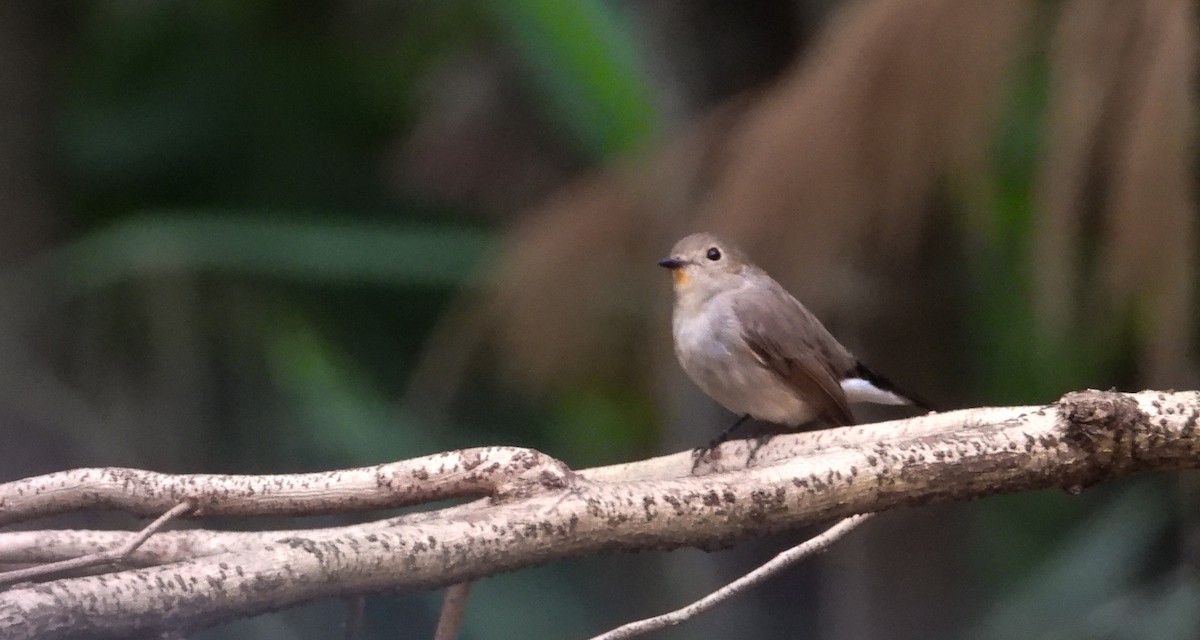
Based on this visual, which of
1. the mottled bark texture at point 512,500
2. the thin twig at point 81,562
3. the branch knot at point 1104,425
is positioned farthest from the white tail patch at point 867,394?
the thin twig at point 81,562

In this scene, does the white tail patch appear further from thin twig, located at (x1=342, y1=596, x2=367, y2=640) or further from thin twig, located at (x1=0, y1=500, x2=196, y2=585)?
thin twig, located at (x1=0, y1=500, x2=196, y2=585)

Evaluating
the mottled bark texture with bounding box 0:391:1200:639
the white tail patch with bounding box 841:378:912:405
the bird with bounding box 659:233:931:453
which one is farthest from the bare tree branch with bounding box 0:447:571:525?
the white tail patch with bounding box 841:378:912:405

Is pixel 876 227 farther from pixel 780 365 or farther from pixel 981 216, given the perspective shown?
pixel 780 365

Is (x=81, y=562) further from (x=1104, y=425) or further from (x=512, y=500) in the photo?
(x=1104, y=425)

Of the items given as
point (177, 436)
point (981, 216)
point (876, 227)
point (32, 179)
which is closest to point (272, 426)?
point (177, 436)

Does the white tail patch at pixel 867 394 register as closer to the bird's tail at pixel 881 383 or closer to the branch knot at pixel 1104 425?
the bird's tail at pixel 881 383

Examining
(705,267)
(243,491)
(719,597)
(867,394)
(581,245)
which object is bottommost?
(719,597)

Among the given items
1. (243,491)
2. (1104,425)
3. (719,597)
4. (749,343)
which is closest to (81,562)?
(243,491)
